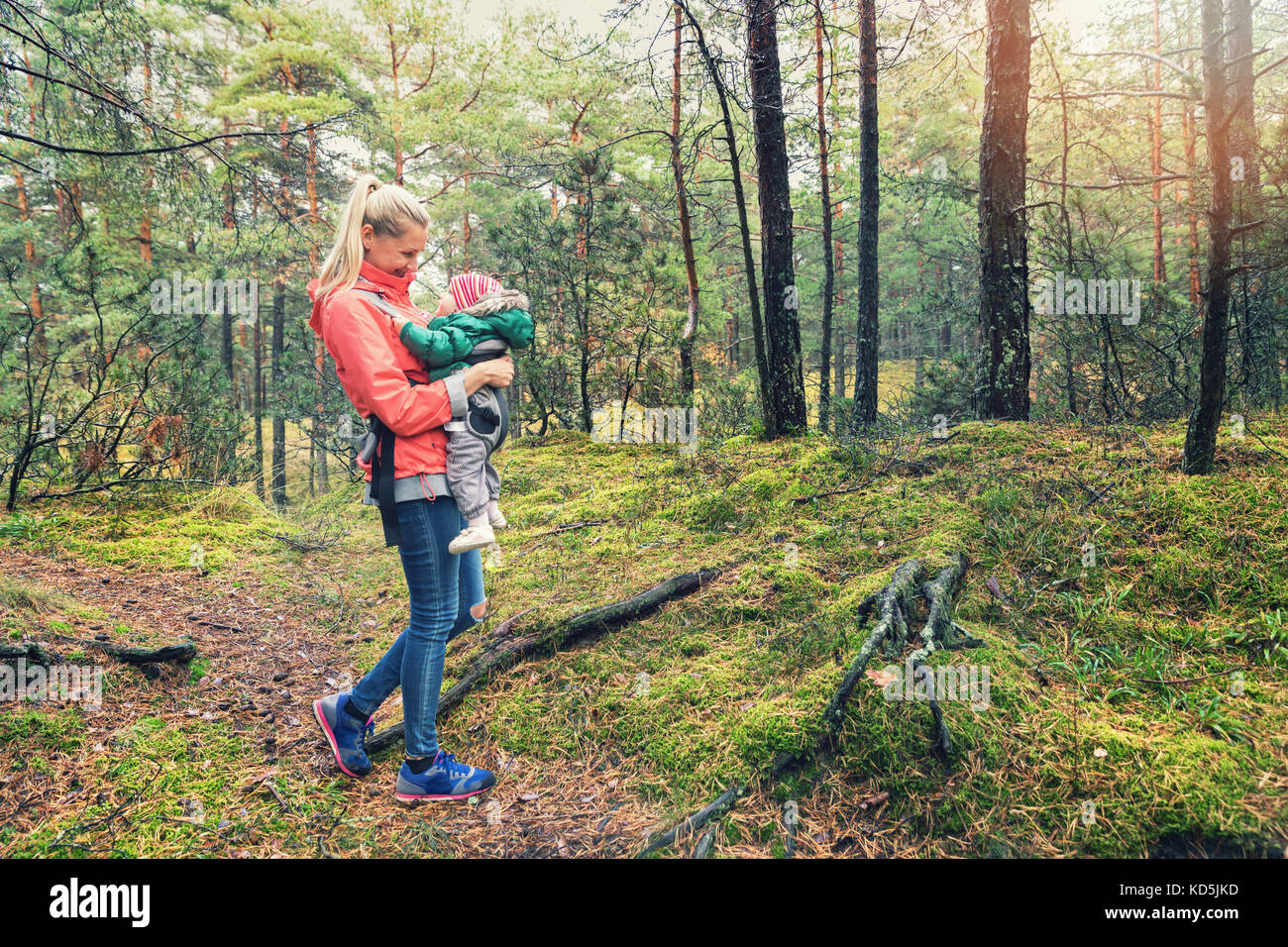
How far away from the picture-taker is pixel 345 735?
9.16 ft

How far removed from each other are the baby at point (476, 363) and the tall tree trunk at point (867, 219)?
7.10 meters

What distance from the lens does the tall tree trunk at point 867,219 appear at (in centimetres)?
895

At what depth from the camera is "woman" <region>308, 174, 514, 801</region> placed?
2336 mm

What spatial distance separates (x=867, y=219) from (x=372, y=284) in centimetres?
912

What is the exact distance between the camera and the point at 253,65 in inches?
602

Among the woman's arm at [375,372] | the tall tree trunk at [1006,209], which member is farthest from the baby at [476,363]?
the tall tree trunk at [1006,209]

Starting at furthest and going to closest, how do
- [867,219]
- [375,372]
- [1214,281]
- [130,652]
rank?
1. [867,219]
2. [1214,281]
3. [130,652]
4. [375,372]

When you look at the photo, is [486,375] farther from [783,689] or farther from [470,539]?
[783,689]

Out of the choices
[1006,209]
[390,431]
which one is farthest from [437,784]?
[1006,209]

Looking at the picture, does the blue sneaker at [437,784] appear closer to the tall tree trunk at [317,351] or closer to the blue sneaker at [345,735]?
the blue sneaker at [345,735]

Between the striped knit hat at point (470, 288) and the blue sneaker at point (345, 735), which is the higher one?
the striped knit hat at point (470, 288)

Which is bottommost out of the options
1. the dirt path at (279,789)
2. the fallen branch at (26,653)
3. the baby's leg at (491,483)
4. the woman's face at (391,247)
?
the dirt path at (279,789)
